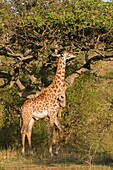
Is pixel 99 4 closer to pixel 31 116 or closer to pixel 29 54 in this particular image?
pixel 29 54

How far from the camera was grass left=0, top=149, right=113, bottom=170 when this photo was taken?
10547 millimetres

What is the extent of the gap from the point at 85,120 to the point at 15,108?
7.15 feet

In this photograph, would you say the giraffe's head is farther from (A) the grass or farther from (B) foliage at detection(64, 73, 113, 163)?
(A) the grass

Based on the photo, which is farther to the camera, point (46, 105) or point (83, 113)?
point (83, 113)

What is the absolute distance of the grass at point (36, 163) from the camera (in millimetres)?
10547

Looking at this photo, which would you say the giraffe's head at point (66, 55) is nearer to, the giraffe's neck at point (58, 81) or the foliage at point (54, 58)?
the foliage at point (54, 58)

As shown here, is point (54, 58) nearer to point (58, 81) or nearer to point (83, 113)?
point (58, 81)

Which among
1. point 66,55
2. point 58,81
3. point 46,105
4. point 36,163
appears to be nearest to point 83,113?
point 46,105

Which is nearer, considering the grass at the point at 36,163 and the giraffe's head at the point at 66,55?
the grass at the point at 36,163

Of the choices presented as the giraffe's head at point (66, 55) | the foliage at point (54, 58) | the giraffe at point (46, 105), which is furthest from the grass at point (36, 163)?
the giraffe's head at point (66, 55)

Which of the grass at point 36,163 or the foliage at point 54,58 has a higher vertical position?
the foliage at point 54,58

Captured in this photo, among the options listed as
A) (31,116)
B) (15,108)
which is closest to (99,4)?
(31,116)

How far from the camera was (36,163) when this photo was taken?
37.9 feet

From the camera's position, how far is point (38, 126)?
50.0 ft
